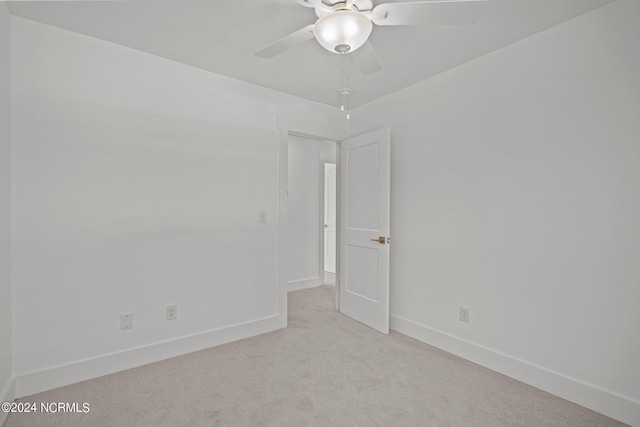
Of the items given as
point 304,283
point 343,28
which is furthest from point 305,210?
point 343,28

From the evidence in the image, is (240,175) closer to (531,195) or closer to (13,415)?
(13,415)

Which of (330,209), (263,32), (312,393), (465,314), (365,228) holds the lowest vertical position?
(312,393)

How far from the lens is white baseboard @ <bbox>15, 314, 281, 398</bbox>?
197 centimetres

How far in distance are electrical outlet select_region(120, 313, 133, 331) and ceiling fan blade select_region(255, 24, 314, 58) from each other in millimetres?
2103

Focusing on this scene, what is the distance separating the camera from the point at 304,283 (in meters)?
4.68

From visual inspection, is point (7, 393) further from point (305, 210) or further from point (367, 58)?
point (305, 210)

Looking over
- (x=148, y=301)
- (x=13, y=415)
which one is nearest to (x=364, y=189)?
(x=148, y=301)

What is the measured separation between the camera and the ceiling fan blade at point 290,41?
1535 mm

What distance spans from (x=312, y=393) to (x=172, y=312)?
1.33 meters

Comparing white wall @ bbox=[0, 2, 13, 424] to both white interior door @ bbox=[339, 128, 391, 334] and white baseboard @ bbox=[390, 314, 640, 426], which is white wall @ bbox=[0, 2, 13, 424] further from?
white baseboard @ bbox=[390, 314, 640, 426]

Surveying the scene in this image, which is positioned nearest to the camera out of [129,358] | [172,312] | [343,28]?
[343,28]

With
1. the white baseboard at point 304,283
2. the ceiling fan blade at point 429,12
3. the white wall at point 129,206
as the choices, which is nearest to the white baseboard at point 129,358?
the white wall at point 129,206

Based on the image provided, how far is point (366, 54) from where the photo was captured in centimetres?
169

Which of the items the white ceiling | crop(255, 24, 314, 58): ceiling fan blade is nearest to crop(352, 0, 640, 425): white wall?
the white ceiling
